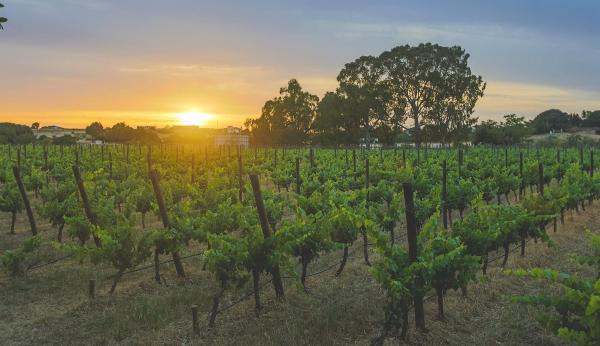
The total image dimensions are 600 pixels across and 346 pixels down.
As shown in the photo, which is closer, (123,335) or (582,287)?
(582,287)

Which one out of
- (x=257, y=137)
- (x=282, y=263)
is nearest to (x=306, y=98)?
(x=257, y=137)

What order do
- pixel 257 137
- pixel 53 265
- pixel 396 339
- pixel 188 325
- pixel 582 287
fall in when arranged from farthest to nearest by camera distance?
pixel 257 137, pixel 53 265, pixel 188 325, pixel 396 339, pixel 582 287

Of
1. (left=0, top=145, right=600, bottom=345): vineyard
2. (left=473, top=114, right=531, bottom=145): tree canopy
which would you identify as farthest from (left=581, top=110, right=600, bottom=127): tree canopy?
(left=0, top=145, right=600, bottom=345): vineyard

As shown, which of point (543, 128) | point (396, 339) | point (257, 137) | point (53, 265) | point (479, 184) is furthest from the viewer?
point (543, 128)

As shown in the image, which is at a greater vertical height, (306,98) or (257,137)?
(306,98)

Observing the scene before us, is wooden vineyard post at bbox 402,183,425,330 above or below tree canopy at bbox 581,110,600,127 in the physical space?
below

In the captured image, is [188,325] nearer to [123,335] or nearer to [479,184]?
[123,335]

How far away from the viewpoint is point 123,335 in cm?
793

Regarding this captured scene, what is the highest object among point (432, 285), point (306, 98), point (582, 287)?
point (306, 98)

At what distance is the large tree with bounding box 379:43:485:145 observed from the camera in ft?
218

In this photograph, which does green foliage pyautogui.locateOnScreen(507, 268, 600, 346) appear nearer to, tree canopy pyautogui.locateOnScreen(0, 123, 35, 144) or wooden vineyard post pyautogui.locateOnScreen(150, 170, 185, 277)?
wooden vineyard post pyautogui.locateOnScreen(150, 170, 185, 277)

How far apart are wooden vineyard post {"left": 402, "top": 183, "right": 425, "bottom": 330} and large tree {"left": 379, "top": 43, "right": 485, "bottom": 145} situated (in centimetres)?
6071

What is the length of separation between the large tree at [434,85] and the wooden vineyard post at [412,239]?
60714 mm

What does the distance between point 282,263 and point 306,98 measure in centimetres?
8713
